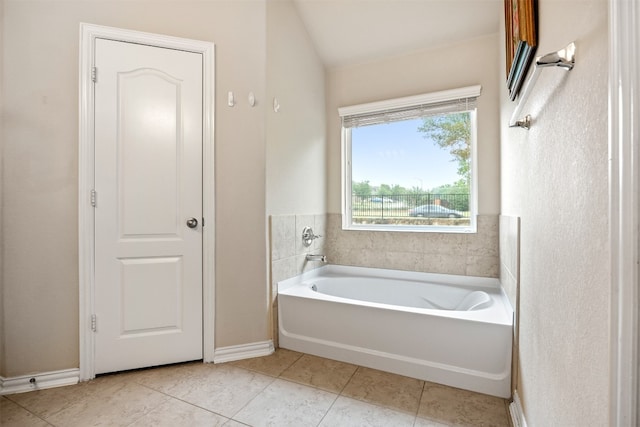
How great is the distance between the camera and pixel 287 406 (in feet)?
5.13

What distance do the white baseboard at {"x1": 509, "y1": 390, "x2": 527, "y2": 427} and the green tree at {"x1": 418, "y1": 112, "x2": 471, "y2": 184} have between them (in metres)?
1.67

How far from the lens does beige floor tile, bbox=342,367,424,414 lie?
1.58 meters

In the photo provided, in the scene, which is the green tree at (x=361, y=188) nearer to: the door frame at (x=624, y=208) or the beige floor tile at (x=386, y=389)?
the beige floor tile at (x=386, y=389)

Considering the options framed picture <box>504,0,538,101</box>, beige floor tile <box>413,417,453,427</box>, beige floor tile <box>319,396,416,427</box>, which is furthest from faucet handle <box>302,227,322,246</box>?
framed picture <box>504,0,538,101</box>

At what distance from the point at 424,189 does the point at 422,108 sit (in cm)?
73

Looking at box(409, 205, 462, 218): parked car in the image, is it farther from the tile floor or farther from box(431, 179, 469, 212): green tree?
the tile floor

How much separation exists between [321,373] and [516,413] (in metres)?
1.07

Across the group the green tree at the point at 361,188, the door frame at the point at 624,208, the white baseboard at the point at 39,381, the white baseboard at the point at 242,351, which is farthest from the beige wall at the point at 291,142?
the door frame at the point at 624,208

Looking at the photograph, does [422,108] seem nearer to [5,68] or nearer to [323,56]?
[323,56]

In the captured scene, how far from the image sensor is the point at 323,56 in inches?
112

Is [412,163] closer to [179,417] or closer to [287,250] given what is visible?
[287,250]

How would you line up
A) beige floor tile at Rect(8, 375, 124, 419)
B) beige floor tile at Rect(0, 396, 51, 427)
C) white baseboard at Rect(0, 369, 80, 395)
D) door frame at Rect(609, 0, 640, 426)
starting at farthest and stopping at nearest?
white baseboard at Rect(0, 369, 80, 395)
beige floor tile at Rect(8, 375, 124, 419)
beige floor tile at Rect(0, 396, 51, 427)
door frame at Rect(609, 0, 640, 426)

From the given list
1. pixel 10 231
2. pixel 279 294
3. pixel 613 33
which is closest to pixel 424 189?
pixel 279 294

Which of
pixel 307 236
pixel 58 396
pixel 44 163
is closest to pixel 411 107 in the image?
pixel 307 236
